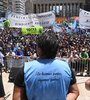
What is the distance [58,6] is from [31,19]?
112 meters

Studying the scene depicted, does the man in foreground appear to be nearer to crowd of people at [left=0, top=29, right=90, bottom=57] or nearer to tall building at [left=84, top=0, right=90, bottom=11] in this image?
crowd of people at [left=0, top=29, right=90, bottom=57]

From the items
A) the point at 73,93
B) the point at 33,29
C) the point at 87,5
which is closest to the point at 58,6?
the point at 87,5

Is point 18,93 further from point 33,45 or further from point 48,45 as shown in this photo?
point 33,45

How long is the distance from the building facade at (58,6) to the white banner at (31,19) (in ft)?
349

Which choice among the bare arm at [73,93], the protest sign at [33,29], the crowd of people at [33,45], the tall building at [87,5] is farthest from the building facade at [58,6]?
the bare arm at [73,93]

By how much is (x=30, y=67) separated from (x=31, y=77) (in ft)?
0.25

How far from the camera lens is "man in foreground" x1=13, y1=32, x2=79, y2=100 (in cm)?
316

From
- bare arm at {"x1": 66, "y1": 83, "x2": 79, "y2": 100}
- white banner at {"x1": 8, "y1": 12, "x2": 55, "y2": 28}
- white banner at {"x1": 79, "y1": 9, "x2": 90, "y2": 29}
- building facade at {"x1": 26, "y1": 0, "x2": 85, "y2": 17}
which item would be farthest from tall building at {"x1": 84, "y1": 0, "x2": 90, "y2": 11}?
bare arm at {"x1": 66, "y1": 83, "x2": 79, "y2": 100}

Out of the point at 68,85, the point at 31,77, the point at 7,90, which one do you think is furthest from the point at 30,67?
the point at 7,90

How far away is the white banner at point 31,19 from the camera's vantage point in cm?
2236

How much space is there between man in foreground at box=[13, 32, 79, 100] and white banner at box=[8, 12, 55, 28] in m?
19.0

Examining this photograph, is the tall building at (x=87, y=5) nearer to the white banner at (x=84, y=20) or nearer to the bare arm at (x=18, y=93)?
the white banner at (x=84, y=20)

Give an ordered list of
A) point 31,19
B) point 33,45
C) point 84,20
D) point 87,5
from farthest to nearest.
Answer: point 87,5 → point 31,19 → point 84,20 → point 33,45

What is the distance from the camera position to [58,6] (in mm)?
133625
